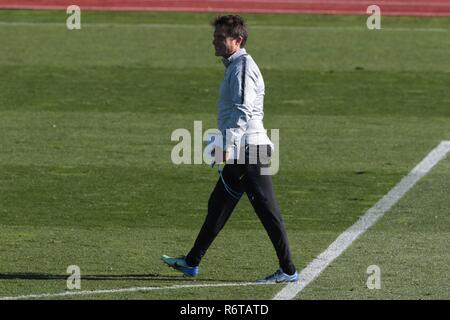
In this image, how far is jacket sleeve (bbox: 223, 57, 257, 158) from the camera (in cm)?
1062

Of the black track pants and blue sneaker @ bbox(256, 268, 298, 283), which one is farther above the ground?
the black track pants

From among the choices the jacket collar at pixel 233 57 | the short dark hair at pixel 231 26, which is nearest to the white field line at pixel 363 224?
the jacket collar at pixel 233 57

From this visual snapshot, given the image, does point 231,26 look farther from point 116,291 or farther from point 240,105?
point 116,291

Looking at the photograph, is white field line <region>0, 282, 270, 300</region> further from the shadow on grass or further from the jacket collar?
the jacket collar

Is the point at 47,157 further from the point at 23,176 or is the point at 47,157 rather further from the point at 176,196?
the point at 176,196

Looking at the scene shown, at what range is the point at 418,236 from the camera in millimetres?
12977

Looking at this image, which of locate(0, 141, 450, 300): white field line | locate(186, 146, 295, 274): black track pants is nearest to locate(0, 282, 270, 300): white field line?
locate(0, 141, 450, 300): white field line

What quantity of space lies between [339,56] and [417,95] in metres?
4.19

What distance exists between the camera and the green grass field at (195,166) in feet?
38.6

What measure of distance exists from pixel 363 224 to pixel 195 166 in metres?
3.70

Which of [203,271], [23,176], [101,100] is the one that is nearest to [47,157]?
[23,176]

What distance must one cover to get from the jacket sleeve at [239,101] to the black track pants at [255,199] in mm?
266

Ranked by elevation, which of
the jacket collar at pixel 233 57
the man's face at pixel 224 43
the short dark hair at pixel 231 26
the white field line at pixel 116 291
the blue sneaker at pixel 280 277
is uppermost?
the short dark hair at pixel 231 26

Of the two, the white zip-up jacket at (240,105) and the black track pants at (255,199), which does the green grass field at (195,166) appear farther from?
the white zip-up jacket at (240,105)
